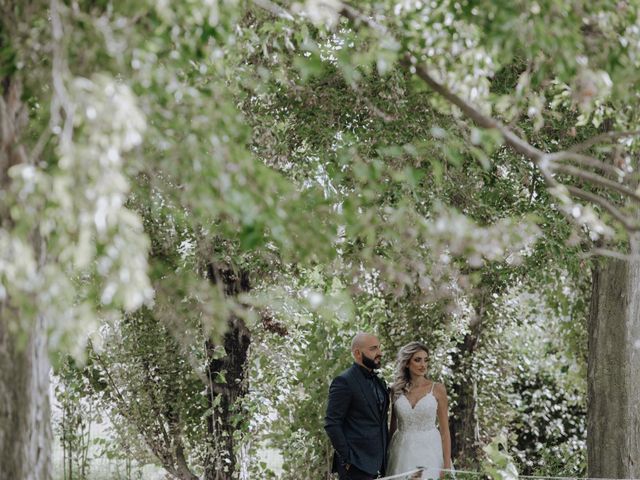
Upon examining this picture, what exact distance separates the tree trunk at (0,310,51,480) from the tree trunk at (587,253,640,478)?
4.51m

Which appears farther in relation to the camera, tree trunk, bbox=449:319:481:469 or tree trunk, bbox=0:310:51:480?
tree trunk, bbox=449:319:481:469

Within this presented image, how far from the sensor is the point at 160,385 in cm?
860

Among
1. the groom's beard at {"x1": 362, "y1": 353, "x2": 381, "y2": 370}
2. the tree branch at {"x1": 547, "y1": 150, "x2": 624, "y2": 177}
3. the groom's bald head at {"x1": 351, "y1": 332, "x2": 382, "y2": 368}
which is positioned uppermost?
the tree branch at {"x1": 547, "y1": 150, "x2": 624, "y2": 177}

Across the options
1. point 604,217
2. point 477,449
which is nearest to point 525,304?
point 477,449

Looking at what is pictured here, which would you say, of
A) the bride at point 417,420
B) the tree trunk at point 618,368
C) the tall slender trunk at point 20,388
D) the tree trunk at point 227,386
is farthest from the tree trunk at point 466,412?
the tall slender trunk at point 20,388

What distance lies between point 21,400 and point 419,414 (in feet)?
11.7

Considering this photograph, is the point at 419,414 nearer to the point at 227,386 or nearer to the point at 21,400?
the point at 227,386

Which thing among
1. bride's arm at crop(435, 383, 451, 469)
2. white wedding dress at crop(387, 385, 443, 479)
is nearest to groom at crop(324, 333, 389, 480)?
white wedding dress at crop(387, 385, 443, 479)

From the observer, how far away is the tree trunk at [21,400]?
3465 mm

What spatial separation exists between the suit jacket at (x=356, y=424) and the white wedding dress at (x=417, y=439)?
0.60 ft

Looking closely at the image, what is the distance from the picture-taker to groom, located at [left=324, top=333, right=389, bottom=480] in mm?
6270

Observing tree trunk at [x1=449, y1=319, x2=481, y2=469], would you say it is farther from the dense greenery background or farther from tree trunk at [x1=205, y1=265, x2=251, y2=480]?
tree trunk at [x1=205, y1=265, x2=251, y2=480]

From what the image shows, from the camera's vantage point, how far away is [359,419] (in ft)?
20.9

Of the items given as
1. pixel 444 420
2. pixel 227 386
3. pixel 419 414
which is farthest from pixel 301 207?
pixel 227 386
